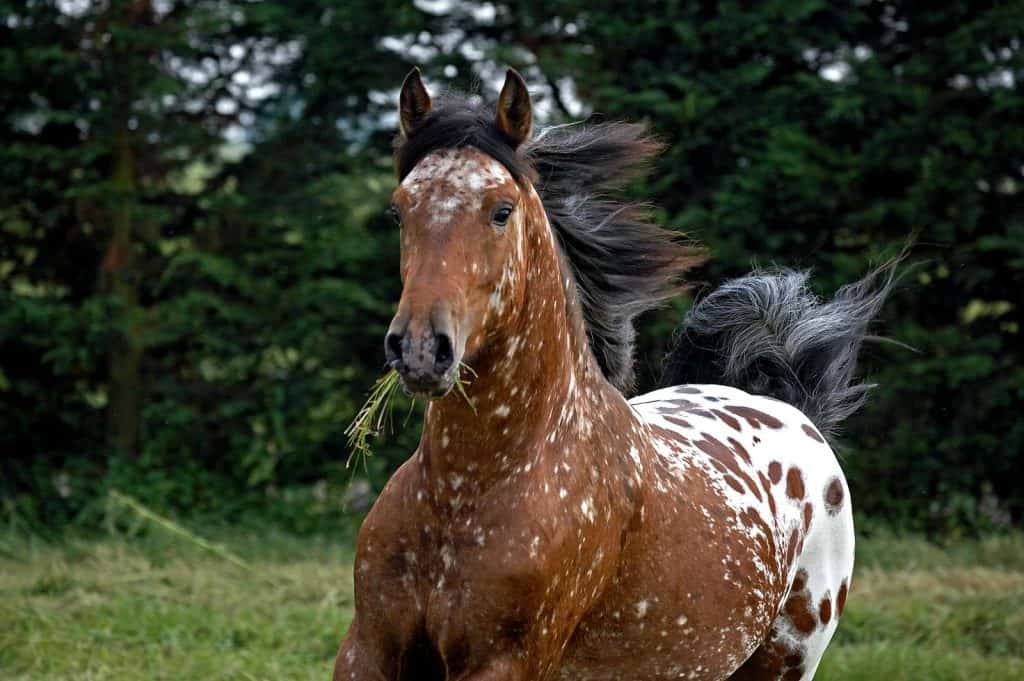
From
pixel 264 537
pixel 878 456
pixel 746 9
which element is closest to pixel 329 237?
pixel 264 537

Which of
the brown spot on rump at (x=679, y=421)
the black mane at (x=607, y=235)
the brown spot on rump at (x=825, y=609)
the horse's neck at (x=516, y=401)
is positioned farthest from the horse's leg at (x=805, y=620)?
the horse's neck at (x=516, y=401)

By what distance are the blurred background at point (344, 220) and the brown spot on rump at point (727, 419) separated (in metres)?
4.05

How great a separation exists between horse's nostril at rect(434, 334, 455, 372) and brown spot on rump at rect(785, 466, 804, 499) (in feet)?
6.86

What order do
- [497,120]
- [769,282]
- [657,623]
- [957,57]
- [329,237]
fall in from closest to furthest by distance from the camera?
[497,120] → [657,623] → [769,282] → [957,57] → [329,237]

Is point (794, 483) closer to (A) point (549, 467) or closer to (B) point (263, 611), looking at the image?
(A) point (549, 467)

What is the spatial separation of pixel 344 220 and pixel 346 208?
92 mm

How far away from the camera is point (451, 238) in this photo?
9.25ft

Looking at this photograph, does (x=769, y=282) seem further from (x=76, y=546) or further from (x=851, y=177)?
(x=76, y=546)

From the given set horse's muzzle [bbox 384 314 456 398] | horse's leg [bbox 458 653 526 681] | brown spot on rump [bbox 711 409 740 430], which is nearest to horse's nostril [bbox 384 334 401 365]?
horse's muzzle [bbox 384 314 456 398]

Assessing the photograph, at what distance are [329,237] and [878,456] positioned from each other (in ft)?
14.4

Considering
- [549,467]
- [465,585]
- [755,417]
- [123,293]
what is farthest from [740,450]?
[123,293]

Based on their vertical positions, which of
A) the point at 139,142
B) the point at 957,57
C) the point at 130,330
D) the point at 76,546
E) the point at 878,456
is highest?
the point at 139,142

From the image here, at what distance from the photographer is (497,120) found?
3141mm

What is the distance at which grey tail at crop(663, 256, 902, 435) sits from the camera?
17.0 ft
